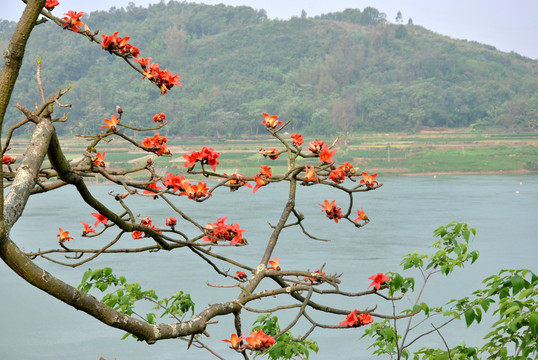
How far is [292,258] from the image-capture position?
1708 centimetres

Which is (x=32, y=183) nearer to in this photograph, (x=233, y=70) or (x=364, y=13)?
(x=233, y=70)

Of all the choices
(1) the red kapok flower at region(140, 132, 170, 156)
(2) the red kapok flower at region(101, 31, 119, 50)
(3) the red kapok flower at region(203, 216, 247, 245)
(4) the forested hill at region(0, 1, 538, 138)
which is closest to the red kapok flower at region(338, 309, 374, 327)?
(3) the red kapok flower at region(203, 216, 247, 245)

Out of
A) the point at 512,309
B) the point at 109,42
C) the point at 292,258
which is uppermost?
the point at 109,42

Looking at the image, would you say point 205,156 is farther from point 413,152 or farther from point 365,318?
point 413,152

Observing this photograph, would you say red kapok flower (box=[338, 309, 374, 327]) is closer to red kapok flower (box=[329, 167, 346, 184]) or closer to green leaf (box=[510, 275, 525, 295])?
red kapok flower (box=[329, 167, 346, 184])

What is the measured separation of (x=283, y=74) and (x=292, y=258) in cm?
4757

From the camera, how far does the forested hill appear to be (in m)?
49.6

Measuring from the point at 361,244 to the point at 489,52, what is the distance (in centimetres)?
5447

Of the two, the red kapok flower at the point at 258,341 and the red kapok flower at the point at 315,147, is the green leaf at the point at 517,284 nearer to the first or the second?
the red kapok flower at the point at 315,147

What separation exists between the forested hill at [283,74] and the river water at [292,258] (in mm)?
14133

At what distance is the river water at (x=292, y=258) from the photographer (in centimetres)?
1100

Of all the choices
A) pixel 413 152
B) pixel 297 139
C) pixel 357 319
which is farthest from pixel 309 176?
pixel 413 152

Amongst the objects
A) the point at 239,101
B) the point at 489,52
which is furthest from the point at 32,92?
the point at 489,52

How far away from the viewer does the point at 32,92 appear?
148 feet
